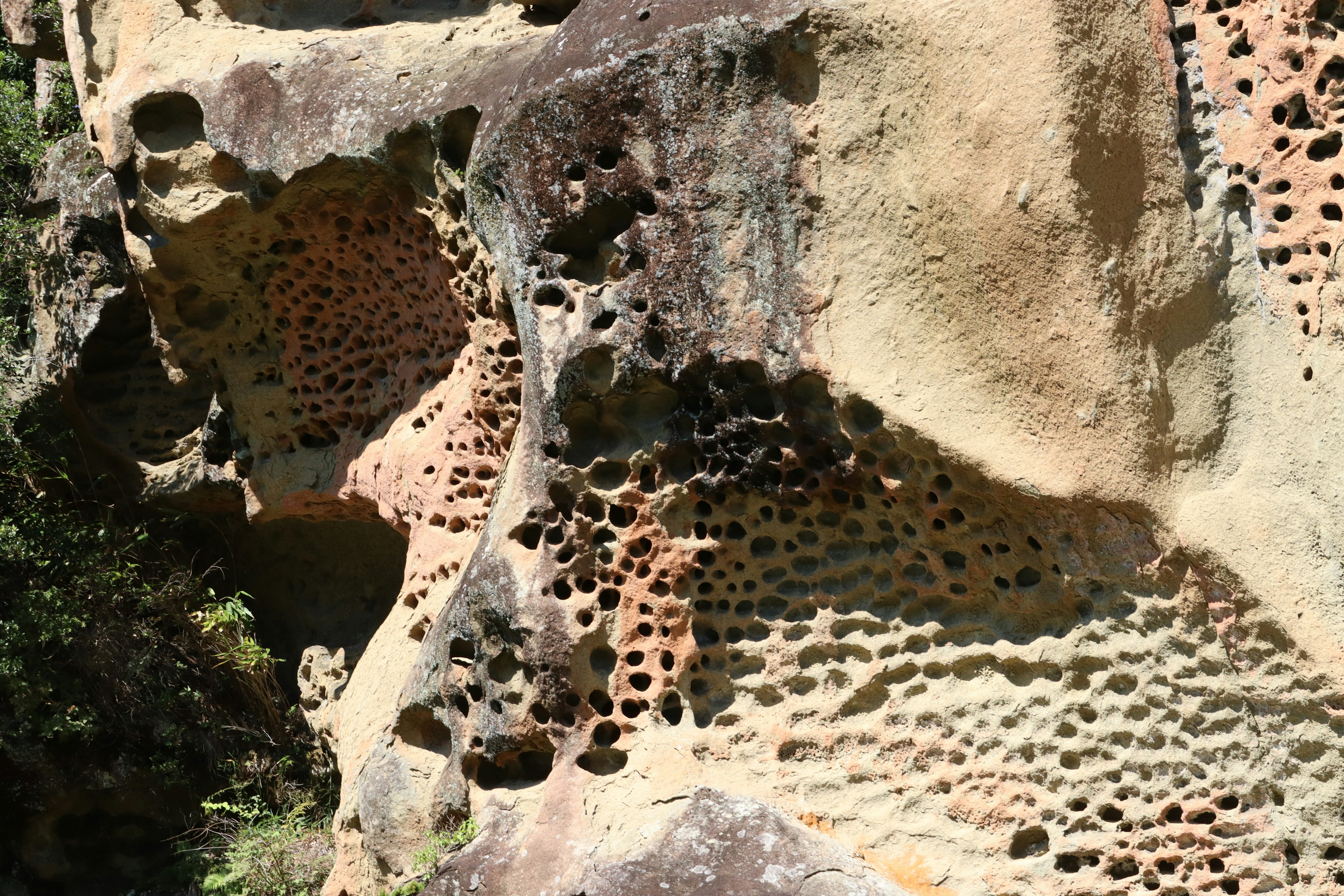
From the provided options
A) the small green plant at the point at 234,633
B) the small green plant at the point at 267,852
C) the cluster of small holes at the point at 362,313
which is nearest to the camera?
the cluster of small holes at the point at 362,313

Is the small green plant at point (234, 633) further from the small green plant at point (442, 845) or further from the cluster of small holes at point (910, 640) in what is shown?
the cluster of small holes at point (910, 640)

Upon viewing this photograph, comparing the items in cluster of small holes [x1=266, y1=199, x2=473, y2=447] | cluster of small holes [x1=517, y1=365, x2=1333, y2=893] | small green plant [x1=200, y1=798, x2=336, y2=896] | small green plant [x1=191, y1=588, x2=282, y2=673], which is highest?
cluster of small holes [x1=266, y1=199, x2=473, y2=447]

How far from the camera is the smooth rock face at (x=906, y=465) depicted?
131 inches

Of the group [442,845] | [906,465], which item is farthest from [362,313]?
[906,465]

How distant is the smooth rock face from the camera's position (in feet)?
10.9

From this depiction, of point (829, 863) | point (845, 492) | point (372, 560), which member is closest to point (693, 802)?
point (829, 863)

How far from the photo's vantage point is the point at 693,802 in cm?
354

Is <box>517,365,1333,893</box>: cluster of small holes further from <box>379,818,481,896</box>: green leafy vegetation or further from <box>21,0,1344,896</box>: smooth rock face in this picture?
<box>379,818,481,896</box>: green leafy vegetation

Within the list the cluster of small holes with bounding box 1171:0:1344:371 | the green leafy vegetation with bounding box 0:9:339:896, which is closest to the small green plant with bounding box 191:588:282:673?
the green leafy vegetation with bounding box 0:9:339:896

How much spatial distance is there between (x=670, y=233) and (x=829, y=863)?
1661mm

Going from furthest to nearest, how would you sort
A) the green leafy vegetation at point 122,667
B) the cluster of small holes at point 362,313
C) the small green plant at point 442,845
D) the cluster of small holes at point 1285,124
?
the green leafy vegetation at point 122,667, the cluster of small holes at point 362,313, the small green plant at point 442,845, the cluster of small holes at point 1285,124

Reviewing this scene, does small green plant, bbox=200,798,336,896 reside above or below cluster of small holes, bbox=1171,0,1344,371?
below

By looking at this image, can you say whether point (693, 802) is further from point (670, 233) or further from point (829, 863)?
point (670, 233)

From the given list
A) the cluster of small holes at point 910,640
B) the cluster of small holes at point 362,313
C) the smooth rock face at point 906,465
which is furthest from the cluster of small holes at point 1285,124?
the cluster of small holes at point 362,313
